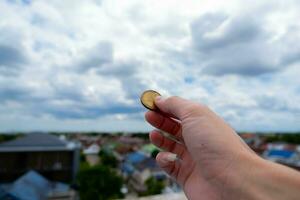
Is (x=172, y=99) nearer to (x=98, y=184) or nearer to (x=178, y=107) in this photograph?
(x=178, y=107)

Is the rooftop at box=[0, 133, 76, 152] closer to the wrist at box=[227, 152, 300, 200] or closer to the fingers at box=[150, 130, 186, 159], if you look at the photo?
the fingers at box=[150, 130, 186, 159]

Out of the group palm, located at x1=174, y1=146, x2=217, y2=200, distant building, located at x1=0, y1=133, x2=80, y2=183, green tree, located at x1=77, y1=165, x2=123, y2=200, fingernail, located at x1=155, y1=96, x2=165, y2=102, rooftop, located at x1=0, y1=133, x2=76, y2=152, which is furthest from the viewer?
rooftop, located at x1=0, y1=133, x2=76, y2=152

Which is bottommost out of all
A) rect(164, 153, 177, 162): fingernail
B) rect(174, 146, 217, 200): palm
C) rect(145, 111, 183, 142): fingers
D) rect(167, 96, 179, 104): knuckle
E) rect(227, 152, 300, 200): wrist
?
rect(174, 146, 217, 200): palm

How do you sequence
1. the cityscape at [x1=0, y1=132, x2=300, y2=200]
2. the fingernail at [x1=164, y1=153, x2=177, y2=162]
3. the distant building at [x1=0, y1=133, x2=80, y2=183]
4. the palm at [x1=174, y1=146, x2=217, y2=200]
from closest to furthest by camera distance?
the palm at [x1=174, y1=146, x2=217, y2=200] < the fingernail at [x1=164, y1=153, x2=177, y2=162] < the cityscape at [x1=0, y1=132, x2=300, y2=200] < the distant building at [x1=0, y1=133, x2=80, y2=183]

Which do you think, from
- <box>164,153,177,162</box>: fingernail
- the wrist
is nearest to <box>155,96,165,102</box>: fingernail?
<box>164,153,177,162</box>: fingernail

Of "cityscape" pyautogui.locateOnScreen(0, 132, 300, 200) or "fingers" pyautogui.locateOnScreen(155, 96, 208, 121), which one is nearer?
"fingers" pyautogui.locateOnScreen(155, 96, 208, 121)

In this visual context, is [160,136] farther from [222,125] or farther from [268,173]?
[268,173]

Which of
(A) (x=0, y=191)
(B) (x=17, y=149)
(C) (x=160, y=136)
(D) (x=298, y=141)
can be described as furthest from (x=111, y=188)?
(D) (x=298, y=141)

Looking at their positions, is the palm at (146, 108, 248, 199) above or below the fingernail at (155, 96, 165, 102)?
below
